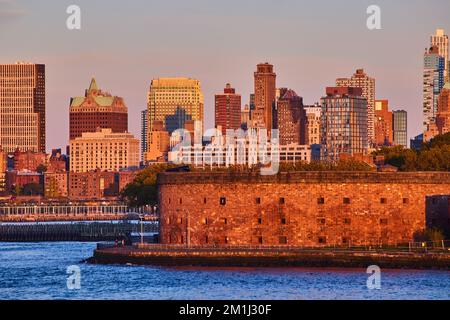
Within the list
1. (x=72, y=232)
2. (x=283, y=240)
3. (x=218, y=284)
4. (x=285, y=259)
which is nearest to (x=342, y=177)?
(x=283, y=240)

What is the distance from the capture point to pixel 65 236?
17638 cm

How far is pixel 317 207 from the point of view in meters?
122

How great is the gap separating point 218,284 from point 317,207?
1895cm

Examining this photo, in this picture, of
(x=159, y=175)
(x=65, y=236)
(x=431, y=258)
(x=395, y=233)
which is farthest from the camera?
(x=65, y=236)

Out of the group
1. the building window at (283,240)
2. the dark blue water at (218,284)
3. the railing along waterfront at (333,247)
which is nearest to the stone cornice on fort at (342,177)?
the building window at (283,240)

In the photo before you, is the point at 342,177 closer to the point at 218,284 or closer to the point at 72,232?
the point at 218,284

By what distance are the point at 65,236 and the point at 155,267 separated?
60443mm

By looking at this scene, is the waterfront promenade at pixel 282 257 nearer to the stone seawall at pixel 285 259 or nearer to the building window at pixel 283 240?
the stone seawall at pixel 285 259

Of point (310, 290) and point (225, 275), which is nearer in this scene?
point (310, 290)

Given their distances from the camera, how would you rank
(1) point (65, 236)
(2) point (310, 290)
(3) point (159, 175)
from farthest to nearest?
(1) point (65, 236)
(3) point (159, 175)
(2) point (310, 290)

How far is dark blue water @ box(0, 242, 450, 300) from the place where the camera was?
9919 centimetres
